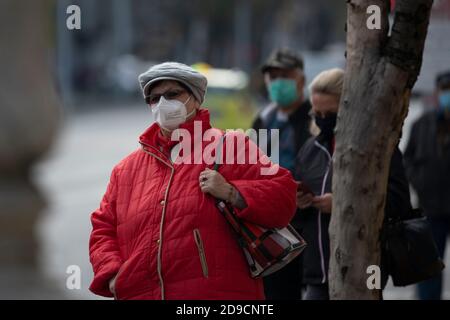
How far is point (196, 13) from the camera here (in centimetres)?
7675

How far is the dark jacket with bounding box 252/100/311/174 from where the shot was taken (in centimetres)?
692

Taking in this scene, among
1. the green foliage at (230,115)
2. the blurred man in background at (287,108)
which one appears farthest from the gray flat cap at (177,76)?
the green foliage at (230,115)

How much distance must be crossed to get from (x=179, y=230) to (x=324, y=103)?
166 cm

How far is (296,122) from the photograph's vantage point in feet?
23.1

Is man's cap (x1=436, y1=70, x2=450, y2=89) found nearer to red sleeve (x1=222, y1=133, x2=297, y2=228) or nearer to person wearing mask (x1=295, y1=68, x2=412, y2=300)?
person wearing mask (x1=295, y1=68, x2=412, y2=300)

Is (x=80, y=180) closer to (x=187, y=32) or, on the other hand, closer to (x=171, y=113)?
(x=171, y=113)

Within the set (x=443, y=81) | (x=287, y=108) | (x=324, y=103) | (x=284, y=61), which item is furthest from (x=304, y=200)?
(x=443, y=81)

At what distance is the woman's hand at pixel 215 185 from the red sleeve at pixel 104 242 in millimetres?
425

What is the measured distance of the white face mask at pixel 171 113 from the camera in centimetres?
466

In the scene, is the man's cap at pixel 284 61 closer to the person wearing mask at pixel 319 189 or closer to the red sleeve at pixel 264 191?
the person wearing mask at pixel 319 189

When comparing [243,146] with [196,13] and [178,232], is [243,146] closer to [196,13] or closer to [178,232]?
[178,232]
